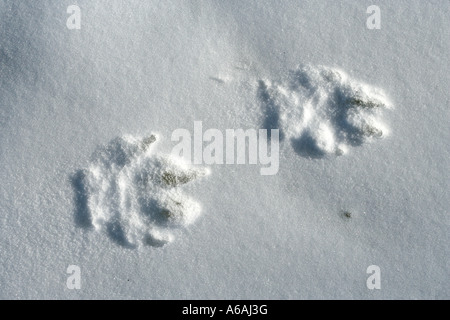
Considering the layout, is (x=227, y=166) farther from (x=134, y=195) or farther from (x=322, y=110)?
(x=322, y=110)

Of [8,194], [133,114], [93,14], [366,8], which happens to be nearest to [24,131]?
[8,194]

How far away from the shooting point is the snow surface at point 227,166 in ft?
12.5

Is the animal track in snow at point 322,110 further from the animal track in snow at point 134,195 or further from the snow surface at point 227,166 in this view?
the animal track in snow at point 134,195

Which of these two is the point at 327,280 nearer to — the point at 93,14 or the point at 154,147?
the point at 154,147

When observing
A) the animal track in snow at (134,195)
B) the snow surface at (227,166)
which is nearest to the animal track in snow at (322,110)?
the snow surface at (227,166)

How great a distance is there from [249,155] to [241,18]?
1.31 metres

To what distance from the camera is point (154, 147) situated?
392cm

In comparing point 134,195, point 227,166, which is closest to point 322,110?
point 227,166

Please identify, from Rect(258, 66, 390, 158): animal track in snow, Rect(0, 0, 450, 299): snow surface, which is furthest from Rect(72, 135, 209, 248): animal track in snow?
Rect(258, 66, 390, 158): animal track in snow

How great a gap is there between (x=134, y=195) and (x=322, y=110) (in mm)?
1794

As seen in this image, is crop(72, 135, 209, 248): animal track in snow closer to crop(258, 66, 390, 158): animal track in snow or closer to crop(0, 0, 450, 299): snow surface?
crop(0, 0, 450, 299): snow surface

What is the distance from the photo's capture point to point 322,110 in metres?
3.96

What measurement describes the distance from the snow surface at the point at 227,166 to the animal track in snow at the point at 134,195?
0.02 metres

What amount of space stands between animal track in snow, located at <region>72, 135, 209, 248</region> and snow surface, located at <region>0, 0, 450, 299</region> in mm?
17
